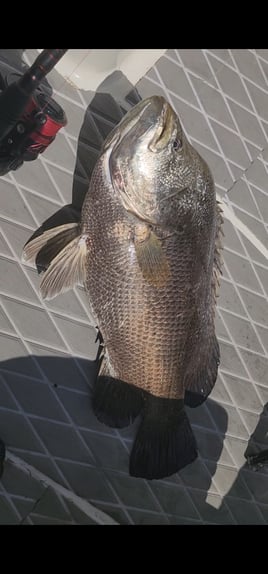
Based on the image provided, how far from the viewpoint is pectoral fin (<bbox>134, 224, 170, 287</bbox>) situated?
2.41m

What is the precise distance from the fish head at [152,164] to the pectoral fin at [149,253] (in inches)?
2.5

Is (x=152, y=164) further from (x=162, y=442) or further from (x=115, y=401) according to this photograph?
(x=162, y=442)

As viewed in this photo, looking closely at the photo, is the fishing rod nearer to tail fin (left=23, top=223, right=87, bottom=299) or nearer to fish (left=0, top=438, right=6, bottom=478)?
tail fin (left=23, top=223, right=87, bottom=299)

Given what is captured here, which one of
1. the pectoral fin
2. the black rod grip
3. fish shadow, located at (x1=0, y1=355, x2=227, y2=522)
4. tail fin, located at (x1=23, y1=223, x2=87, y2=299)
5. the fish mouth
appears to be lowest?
fish shadow, located at (x1=0, y1=355, x2=227, y2=522)

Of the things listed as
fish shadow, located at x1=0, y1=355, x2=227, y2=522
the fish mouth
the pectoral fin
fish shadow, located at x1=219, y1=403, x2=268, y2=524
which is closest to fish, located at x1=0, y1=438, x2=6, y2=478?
fish shadow, located at x1=0, y1=355, x2=227, y2=522

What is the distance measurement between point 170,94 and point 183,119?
6.6 inches

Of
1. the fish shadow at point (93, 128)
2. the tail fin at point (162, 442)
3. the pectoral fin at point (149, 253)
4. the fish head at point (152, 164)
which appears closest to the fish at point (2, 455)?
the tail fin at point (162, 442)

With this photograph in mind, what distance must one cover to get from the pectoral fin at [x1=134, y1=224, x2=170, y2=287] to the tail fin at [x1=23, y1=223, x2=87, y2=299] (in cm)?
32

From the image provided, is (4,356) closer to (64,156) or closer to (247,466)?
(64,156)

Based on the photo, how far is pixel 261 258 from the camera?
11.5 feet

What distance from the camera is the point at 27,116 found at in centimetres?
239

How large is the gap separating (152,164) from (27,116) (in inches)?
23.7

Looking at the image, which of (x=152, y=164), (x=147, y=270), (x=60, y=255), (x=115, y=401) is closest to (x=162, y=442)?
(x=115, y=401)
